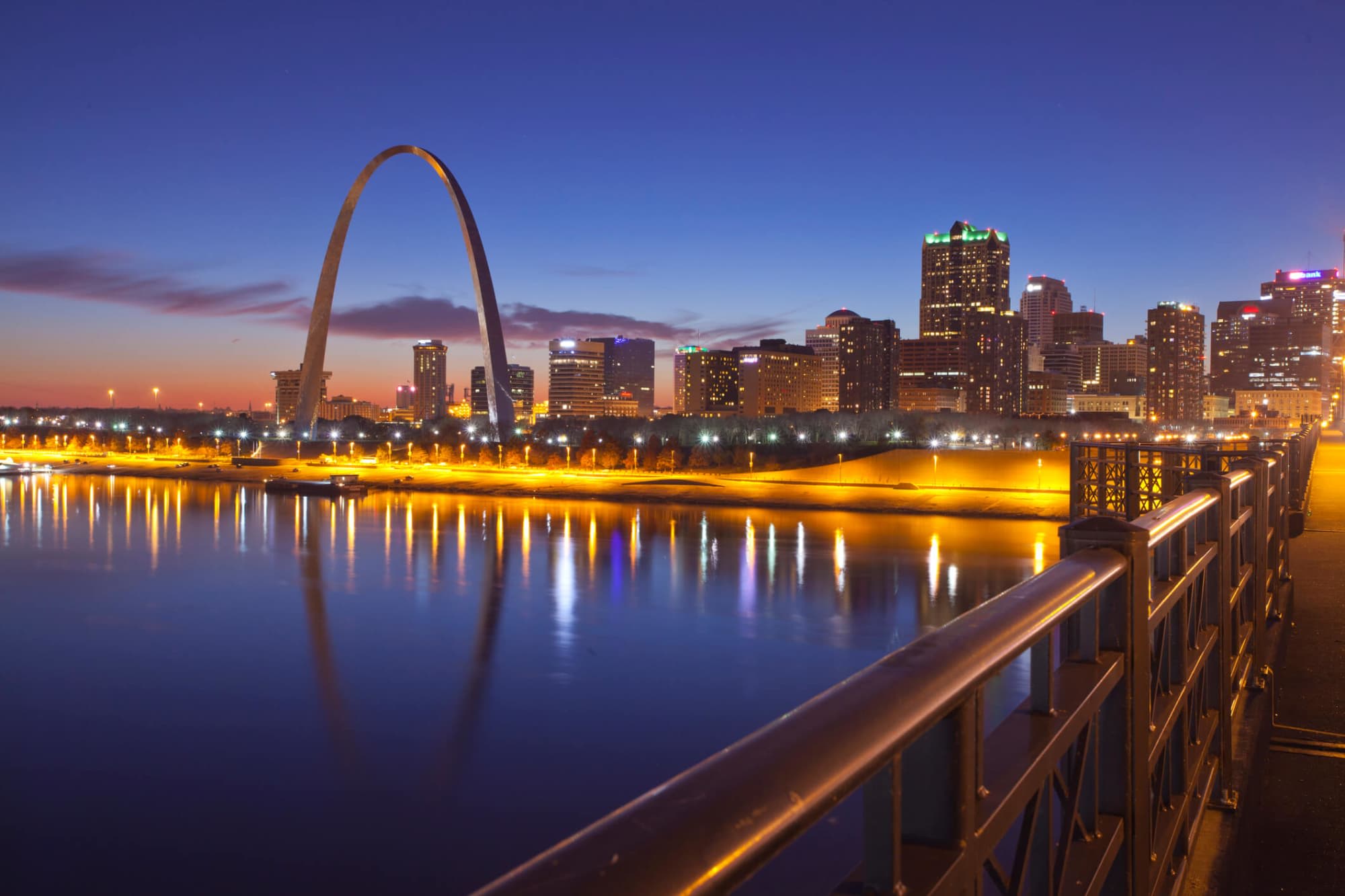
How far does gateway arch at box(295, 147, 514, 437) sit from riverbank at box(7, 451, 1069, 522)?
6003 mm

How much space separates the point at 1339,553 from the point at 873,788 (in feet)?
40.3

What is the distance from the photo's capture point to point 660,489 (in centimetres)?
5472

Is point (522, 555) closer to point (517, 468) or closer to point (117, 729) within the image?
point (117, 729)

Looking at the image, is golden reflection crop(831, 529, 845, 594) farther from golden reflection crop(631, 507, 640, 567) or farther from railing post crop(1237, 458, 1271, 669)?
railing post crop(1237, 458, 1271, 669)

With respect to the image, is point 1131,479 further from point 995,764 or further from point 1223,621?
point 995,764

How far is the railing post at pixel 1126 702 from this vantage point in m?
2.55

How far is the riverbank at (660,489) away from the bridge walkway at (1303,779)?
116 ft

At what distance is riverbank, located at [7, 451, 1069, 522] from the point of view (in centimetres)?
4531

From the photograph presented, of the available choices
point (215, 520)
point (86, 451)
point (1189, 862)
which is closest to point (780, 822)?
point (1189, 862)

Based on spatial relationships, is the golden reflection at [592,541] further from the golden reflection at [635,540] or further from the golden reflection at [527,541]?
the golden reflection at [527,541]

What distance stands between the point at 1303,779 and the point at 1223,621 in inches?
40.8

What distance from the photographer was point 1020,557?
29938 mm

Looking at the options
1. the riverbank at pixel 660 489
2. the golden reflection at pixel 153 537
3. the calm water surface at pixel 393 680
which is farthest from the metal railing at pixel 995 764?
the riverbank at pixel 660 489

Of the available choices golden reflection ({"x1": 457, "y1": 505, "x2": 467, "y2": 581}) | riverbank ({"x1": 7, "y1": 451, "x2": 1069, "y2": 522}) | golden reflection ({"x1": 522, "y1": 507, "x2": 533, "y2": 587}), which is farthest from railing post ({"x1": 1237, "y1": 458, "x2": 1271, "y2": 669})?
riverbank ({"x1": 7, "y1": 451, "x2": 1069, "y2": 522})
